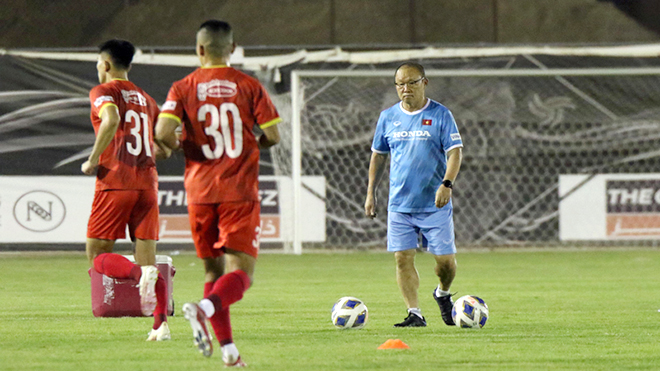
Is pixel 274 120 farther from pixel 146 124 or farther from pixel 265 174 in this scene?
pixel 265 174

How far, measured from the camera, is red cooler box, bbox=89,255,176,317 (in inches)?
283

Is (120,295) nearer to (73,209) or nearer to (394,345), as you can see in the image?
(394,345)

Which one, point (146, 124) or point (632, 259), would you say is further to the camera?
point (632, 259)

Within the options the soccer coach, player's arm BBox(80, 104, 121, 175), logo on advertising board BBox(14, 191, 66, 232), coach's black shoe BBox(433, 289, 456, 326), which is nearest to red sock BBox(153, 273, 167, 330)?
player's arm BBox(80, 104, 121, 175)

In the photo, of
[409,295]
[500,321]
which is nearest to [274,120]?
[409,295]

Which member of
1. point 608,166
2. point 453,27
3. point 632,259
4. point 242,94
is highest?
point 453,27

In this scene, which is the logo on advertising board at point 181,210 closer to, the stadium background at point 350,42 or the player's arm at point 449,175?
the stadium background at point 350,42

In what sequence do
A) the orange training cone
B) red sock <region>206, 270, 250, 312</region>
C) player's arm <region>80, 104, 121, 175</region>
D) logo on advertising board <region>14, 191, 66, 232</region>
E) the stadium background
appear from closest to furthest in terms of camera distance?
red sock <region>206, 270, 250, 312</region> → the orange training cone → player's arm <region>80, 104, 121, 175</region> → logo on advertising board <region>14, 191, 66, 232</region> → the stadium background

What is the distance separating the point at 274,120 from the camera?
5148 millimetres

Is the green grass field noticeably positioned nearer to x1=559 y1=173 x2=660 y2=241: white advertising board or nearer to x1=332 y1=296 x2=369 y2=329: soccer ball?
x1=332 y1=296 x2=369 y2=329: soccer ball

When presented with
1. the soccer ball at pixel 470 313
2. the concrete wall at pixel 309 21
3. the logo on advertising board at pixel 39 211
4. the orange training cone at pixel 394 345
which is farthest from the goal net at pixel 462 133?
the orange training cone at pixel 394 345

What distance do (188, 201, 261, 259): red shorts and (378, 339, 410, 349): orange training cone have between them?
1086mm

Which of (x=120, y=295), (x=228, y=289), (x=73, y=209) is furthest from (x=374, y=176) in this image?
(x=73, y=209)

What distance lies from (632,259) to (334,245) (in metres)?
4.06
